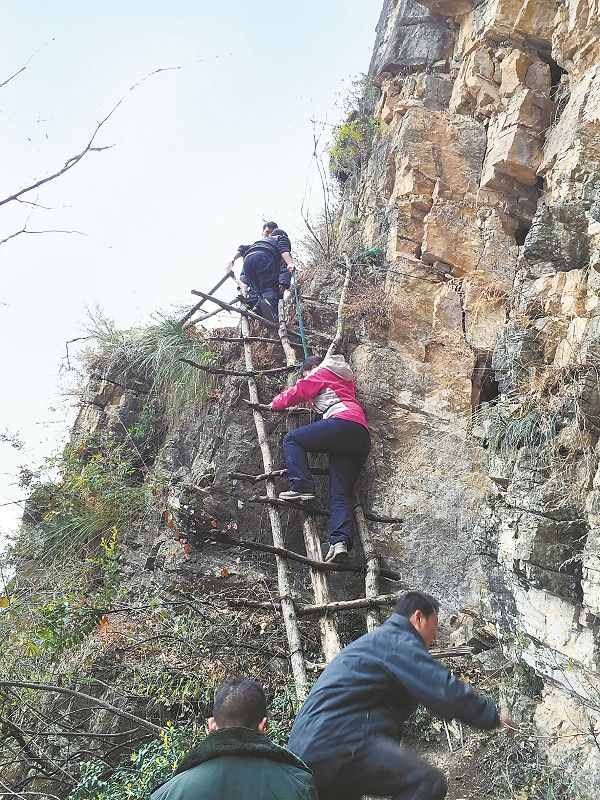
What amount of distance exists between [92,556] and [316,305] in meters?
3.90

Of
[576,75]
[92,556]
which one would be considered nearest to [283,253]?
[576,75]

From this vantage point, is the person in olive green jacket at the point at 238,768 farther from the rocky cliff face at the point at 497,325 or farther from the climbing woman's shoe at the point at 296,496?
the climbing woman's shoe at the point at 296,496

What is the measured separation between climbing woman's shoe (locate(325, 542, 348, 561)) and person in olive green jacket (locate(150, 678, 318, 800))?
2.79 metres

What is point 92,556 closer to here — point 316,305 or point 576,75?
point 316,305

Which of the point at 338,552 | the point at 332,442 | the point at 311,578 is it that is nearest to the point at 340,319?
the point at 332,442

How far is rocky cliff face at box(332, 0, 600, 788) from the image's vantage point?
3.65 metres

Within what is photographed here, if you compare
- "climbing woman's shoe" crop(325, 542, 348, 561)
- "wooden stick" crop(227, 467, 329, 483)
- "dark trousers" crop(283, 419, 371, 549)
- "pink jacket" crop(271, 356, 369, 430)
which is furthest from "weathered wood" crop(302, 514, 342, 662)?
"pink jacket" crop(271, 356, 369, 430)

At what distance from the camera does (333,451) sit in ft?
18.0

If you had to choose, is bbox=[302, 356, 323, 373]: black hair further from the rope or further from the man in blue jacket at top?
the man in blue jacket at top

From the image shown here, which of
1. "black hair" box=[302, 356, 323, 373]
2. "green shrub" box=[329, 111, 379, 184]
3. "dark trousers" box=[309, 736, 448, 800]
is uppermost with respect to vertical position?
"green shrub" box=[329, 111, 379, 184]

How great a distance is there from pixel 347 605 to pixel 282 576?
598 mm

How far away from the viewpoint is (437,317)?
22.3ft

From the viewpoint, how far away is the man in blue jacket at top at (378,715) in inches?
98.1

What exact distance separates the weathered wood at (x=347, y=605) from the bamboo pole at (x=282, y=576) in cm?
11
